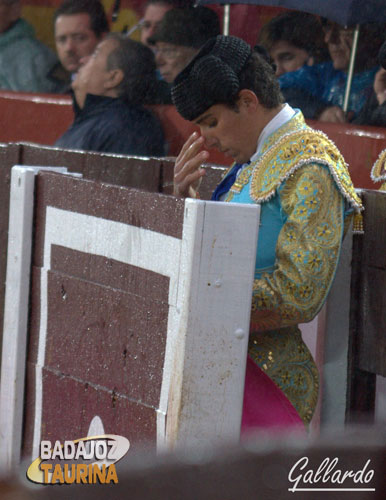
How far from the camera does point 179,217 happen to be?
2004 mm

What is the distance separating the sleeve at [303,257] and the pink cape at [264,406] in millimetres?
128

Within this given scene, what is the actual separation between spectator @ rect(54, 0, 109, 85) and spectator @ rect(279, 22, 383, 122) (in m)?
1.97

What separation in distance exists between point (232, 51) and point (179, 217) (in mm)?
446

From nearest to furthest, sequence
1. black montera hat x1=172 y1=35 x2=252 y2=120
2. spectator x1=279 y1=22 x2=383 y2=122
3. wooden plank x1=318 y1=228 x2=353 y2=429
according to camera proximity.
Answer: black montera hat x1=172 y1=35 x2=252 y2=120 < wooden plank x1=318 y1=228 x2=353 y2=429 < spectator x1=279 y1=22 x2=383 y2=122

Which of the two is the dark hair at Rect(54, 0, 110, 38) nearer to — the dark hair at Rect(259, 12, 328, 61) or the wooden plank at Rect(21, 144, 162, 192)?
the dark hair at Rect(259, 12, 328, 61)

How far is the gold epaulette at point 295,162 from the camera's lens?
2086 mm

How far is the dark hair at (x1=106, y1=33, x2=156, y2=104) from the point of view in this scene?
4.91m

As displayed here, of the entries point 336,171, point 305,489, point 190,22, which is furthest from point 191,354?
point 190,22

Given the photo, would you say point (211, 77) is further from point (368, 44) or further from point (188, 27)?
point (188, 27)

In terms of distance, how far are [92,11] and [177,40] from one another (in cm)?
133

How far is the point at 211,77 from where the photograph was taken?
2158 mm

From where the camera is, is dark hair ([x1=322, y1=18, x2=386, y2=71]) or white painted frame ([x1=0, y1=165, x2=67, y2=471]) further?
dark hair ([x1=322, y1=18, x2=386, y2=71])

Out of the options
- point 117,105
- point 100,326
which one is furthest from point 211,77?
point 117,105

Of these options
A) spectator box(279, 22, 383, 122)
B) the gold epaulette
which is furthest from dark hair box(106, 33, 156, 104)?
the gold epaulette
